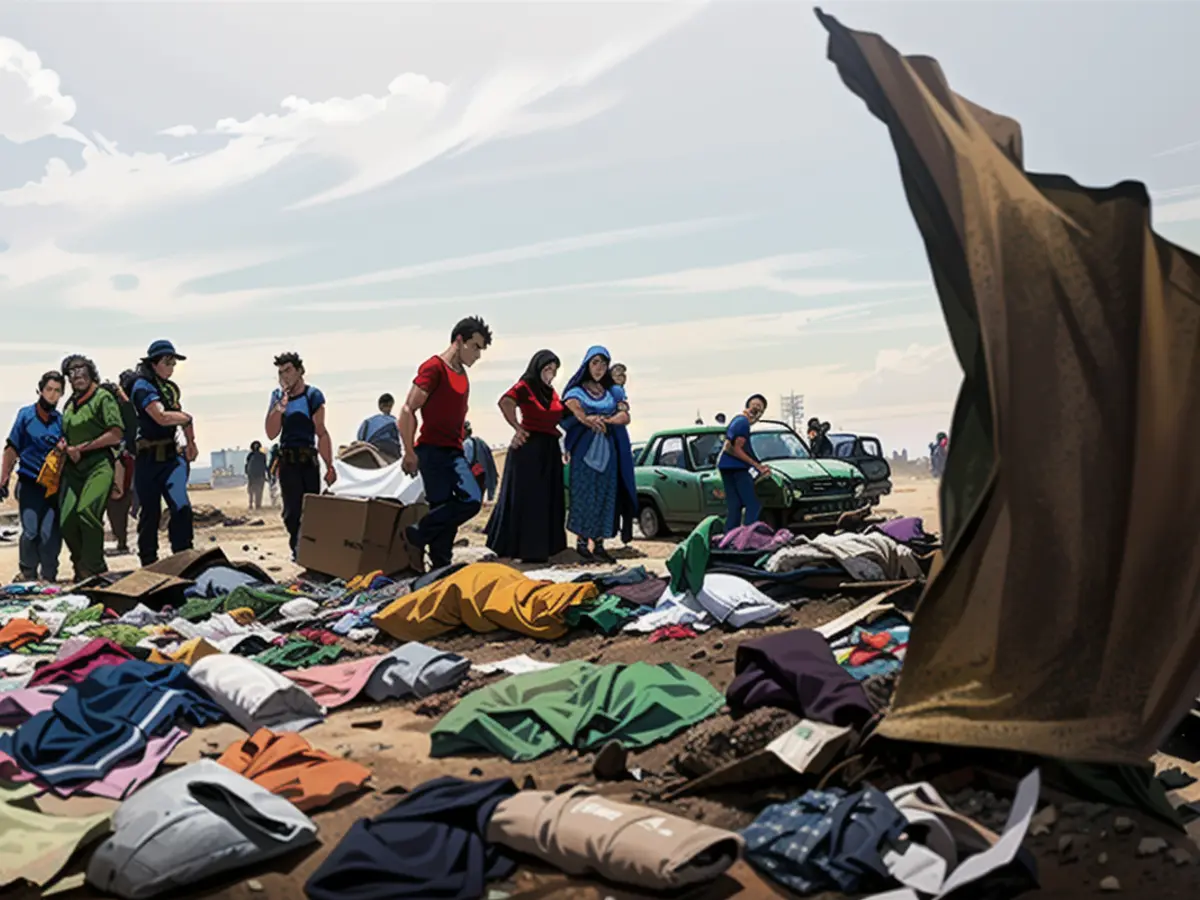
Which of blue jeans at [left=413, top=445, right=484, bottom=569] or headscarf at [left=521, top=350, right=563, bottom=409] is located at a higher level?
headscarf at [left=521, top=350, right=563, bottom=409]

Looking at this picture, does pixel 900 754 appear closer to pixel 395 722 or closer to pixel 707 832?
pixel 707 832

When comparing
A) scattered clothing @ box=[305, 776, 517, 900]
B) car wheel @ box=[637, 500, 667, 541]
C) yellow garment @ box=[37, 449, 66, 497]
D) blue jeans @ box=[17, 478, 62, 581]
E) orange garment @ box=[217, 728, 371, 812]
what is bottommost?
car wheel @ box=[637, 500, 667, 541]

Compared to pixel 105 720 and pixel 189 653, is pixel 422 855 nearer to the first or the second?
pixel 105 720

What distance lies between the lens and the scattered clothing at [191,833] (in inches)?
136

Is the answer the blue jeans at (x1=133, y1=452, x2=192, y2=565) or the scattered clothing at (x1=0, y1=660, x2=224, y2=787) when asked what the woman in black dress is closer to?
the blue jeans at (x1=133, y1=452, x2=192, y2=565)

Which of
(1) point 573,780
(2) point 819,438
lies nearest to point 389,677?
(1) point 573,780

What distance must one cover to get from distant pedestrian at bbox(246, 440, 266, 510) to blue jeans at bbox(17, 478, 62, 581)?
13919 millimetres

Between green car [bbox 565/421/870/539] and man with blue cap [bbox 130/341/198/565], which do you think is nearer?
man with blue cap [bbox 130/341/198/565]

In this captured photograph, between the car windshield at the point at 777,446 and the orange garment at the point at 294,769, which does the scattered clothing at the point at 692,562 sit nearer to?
the orange garment at the point at 294,769

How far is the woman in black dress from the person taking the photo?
35.3ft

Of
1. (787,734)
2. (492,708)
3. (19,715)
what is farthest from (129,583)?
(787,734)

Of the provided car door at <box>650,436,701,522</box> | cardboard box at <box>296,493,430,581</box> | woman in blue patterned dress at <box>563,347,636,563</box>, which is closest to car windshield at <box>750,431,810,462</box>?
car door at <box>650,436,701,522</box>

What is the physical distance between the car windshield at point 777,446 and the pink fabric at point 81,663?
30.6ft

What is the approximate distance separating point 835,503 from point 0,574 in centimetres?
1017
